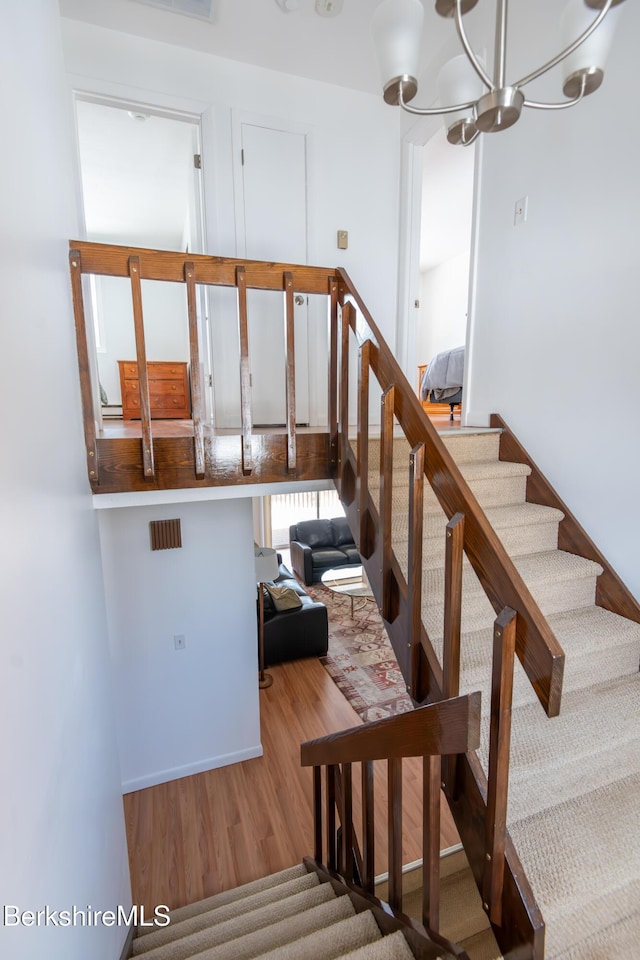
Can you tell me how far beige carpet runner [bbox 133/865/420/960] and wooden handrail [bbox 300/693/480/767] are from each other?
1.63ft

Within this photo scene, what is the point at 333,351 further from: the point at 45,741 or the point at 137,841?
the point at 137,841

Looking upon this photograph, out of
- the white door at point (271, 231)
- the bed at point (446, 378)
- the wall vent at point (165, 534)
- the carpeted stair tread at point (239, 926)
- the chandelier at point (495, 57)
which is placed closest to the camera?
the chandelier at point (495, 57)

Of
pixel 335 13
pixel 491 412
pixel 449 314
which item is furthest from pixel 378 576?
pixel 449 314

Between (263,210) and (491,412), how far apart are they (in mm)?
2007

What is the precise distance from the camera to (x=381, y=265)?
334cm

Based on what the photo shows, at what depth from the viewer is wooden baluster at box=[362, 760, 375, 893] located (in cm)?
130

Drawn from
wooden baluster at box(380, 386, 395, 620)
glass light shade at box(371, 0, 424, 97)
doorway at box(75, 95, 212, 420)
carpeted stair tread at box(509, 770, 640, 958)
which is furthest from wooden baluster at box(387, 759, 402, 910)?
doorway at box(75, 95, 212, 420)

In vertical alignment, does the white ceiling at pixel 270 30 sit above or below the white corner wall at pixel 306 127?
above

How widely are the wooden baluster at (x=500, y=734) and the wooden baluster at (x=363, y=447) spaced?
86cm

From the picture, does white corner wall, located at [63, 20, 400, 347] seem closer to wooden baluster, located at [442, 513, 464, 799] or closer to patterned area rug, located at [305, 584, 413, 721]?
wooden baluster, located at [442, 513, 464, 799]

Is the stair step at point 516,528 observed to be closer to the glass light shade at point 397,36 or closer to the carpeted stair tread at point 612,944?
the carpeted stair tread at point 612,944

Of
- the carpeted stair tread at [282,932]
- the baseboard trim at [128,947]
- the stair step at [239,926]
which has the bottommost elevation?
the baseboard trim at [128,947]

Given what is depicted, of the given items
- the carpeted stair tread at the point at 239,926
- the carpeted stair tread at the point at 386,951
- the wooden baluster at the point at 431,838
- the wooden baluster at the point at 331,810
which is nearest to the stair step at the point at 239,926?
the carpeted stair tread at the point at 239,926

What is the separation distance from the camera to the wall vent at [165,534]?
2.76 metres
